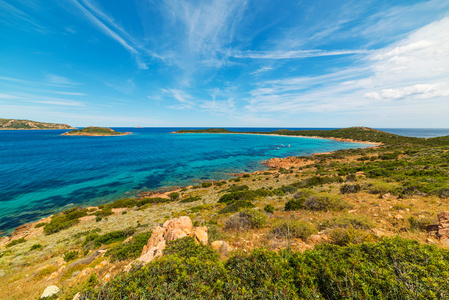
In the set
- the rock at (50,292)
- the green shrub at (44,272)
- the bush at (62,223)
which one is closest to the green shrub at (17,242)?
the bush at (62,223)

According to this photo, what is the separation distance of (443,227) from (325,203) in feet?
17.8

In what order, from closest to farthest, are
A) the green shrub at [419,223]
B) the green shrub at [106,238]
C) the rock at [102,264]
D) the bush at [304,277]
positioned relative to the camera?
the bush at [304,277] < the rock at [102,264] < the green shrub at [419,223] < the green shrub at [106,238]

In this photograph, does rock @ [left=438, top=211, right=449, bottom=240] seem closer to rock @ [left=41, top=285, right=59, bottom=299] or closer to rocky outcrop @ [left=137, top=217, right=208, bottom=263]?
rocky outcrop @ [left=137, top=217, right=208, bottom=263]

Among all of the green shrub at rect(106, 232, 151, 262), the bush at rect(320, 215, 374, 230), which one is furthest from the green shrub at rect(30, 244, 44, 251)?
the bush at rect(320, 215, 374, 230)

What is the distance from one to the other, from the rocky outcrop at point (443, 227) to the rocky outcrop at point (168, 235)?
10.5m

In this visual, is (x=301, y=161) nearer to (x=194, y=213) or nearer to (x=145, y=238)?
(x=194, y=213)

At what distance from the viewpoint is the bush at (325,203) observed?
1149 cm

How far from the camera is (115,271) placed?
687 cm

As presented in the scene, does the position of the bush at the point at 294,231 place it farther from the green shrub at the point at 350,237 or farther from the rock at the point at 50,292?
the rock at the point at 50,292

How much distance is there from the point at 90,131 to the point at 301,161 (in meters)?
214

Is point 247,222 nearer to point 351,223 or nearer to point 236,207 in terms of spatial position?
point 236,207

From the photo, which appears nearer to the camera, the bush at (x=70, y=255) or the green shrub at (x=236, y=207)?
the bush at (x=70, y=255)

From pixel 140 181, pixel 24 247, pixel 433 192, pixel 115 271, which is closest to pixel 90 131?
pixel 140 181

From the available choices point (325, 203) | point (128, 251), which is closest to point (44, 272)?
point (128, 251)
